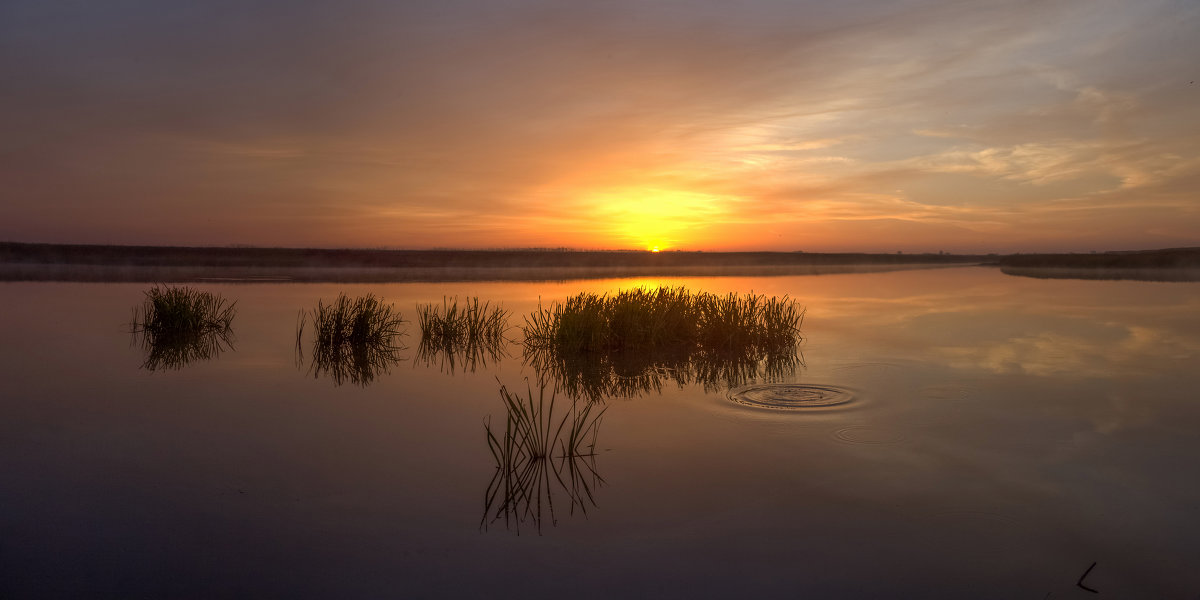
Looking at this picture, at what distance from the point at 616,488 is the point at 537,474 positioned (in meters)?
0.68

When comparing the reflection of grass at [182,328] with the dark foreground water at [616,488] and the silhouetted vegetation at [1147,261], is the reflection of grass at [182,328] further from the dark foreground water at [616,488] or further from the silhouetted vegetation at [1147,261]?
the silhouetted vegetation at [1147,261]

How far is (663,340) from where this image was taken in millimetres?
13133

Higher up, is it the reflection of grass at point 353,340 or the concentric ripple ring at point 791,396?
the reflection of grass at point 353,340

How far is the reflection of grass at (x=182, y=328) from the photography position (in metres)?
12.1

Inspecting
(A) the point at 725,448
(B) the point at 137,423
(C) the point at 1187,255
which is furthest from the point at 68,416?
(C) the point at 1187,255

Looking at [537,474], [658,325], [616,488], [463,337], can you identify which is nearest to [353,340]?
[463,337]

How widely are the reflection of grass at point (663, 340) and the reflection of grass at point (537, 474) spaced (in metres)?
3.51

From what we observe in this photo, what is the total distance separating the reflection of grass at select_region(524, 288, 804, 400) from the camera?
10.7 meters

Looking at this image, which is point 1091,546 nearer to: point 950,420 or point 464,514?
point 950,420

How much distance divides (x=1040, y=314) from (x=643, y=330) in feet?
40.9

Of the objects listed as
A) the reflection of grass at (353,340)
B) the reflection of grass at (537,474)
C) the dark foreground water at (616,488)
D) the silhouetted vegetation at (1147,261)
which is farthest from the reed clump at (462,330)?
the silhouetted vegetation at (1147,261)

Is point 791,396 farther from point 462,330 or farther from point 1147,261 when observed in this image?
point 1147,261

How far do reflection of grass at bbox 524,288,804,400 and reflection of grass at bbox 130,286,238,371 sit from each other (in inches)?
217

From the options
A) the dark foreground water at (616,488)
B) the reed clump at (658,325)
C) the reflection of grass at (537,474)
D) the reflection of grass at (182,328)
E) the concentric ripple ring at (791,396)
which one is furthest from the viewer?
the reed clump at (658,325)
